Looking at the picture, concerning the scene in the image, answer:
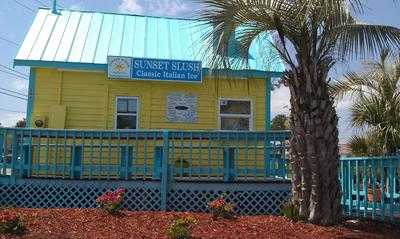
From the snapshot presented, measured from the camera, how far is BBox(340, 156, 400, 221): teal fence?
9492 mm

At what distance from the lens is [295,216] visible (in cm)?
904

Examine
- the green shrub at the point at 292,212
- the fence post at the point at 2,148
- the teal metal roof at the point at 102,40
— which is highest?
the teal metal roof at the point at 102,40

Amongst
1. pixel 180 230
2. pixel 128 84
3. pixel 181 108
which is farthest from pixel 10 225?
pixel 181 108

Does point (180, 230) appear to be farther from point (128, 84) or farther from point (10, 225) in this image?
point (128, 84)

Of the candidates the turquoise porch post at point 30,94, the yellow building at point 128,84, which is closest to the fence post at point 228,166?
the yellow building at point 128,84

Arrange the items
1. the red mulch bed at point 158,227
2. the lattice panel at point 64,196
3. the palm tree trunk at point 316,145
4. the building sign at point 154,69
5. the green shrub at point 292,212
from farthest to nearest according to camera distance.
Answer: the building sign at point 154,69 < the lattice panel at point 64,196 < the green shrub at point 292,212 < the palm tree trunk at point 316,145 < the red mulch bed at point 158,227

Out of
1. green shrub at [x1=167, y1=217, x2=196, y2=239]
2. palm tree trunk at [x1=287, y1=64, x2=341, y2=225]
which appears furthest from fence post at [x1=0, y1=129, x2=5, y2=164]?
palm tree trunk at [x1=287, y1=64, x2=341, y2=225]

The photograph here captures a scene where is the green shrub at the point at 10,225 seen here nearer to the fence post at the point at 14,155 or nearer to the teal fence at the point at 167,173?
the teal fence at the point at 167,173

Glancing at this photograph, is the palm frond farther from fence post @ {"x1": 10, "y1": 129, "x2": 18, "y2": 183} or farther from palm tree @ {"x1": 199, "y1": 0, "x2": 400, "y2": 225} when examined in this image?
fence post @ {"x1": 10, "y1": 129, "x2": 18, "y2": 183}

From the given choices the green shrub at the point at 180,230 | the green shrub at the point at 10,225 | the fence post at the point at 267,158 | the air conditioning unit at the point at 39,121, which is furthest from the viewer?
the air conditioning unit at the point at 39,121

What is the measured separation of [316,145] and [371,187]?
2.08 m

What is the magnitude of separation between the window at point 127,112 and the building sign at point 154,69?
0.85 meters

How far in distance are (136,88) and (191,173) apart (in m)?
4.25

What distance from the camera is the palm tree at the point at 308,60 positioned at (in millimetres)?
8461
